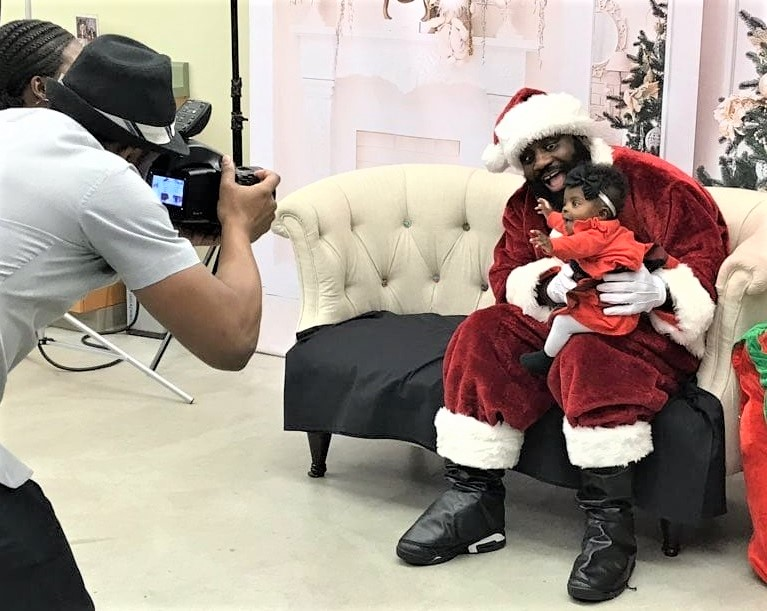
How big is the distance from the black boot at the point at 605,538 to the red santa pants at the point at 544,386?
68 mm

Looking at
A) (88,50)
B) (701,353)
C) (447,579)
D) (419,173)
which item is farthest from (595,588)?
(88,50)

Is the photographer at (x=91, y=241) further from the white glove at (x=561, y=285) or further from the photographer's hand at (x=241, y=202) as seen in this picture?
the white glove at (x=561, y=285)

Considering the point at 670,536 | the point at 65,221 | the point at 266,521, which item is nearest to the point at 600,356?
the point at 670,536

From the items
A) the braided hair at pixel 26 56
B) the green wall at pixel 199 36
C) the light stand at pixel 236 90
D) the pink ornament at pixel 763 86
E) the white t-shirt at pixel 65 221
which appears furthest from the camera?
the green wall at pixel 199 36

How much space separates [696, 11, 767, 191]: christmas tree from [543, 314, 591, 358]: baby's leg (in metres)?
0.90

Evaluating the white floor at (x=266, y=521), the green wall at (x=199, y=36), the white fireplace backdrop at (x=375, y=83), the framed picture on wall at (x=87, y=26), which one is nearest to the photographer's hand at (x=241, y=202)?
the white floor at (x=266, y=521)

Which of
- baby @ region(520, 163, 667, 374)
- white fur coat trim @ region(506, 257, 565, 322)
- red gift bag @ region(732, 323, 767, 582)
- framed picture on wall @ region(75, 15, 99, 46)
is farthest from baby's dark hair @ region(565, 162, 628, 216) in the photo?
framed picture on wall @ region(75, 15, 99, 46)

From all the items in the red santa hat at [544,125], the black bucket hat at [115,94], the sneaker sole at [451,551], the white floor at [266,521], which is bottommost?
the white floor at [266,521]

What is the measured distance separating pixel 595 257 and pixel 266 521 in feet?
3.35

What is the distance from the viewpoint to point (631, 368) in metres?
2.52

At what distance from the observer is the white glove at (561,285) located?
103 inches

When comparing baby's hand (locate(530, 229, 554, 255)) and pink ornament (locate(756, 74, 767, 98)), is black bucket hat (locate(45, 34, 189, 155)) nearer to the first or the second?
baby's hand (locate(530, 229, 554, 255))

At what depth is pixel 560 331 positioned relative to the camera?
259cm

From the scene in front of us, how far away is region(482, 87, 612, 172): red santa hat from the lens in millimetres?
2732
